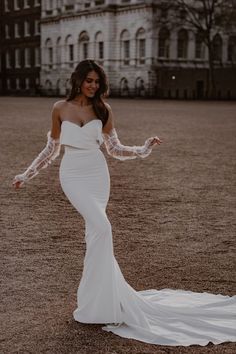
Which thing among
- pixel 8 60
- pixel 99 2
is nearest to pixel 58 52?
pixel 99 2

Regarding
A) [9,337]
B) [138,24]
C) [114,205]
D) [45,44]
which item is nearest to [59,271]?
[9,337]

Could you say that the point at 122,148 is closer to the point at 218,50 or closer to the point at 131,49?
the point at 131,49

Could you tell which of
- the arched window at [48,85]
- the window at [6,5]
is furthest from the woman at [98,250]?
the window at [6,5]

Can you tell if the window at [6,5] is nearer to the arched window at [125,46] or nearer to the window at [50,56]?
the window at [50,56]

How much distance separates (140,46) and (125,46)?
9.35ft

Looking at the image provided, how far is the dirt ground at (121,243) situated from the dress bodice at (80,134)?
142 cm

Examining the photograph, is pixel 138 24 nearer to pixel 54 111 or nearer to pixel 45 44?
pixel 45 44

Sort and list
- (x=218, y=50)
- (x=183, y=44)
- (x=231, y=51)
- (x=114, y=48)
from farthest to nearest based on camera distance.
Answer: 1. (x=231, y=51)
2. (x=114, y=48)
3. (x=218, y=50)
4. (x=183, y=44)

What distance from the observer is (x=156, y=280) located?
652 cm

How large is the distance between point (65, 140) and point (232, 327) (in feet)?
6.36

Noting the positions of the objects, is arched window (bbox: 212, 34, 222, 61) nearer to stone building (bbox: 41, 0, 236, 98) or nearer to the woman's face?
stone building (bbox: 41, 0, 236, 98)

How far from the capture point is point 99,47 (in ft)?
255

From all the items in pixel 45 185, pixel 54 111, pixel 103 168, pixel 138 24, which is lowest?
pixel 45 185

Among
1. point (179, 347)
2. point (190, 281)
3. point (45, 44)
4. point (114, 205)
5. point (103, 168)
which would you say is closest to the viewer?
point (179, 347)
